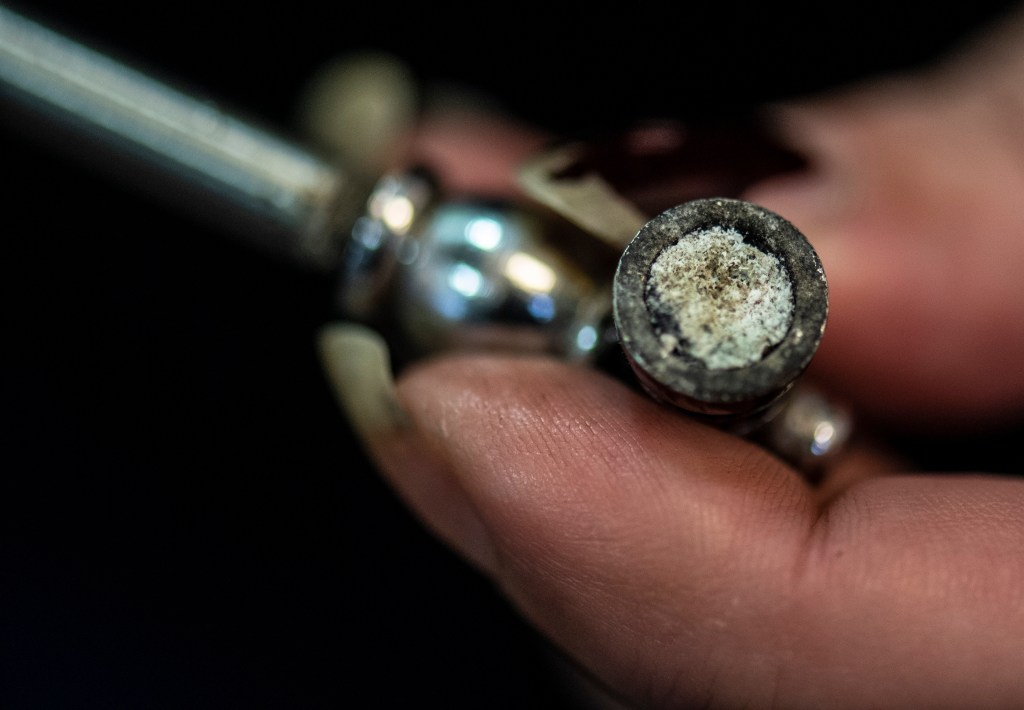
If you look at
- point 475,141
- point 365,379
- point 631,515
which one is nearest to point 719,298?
point 631,515

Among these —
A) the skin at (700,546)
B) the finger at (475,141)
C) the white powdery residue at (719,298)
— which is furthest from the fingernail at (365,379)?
the finger at (475,141)

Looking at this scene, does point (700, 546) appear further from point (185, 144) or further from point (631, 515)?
point (185, 144)

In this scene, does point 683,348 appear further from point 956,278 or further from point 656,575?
point 956,278

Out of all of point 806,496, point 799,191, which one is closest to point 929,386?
point 799,191

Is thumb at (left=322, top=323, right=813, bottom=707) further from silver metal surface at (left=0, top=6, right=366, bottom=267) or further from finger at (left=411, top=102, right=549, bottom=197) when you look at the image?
finger at (left=411, top=102, right=549, bottom=197)

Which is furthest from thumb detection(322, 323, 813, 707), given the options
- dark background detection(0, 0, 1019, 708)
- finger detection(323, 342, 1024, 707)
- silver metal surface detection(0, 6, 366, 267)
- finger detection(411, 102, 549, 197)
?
finger detection(411, 102, 549, 197)

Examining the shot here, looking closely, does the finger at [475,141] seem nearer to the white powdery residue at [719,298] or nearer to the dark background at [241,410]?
the dark background at [241,410]
